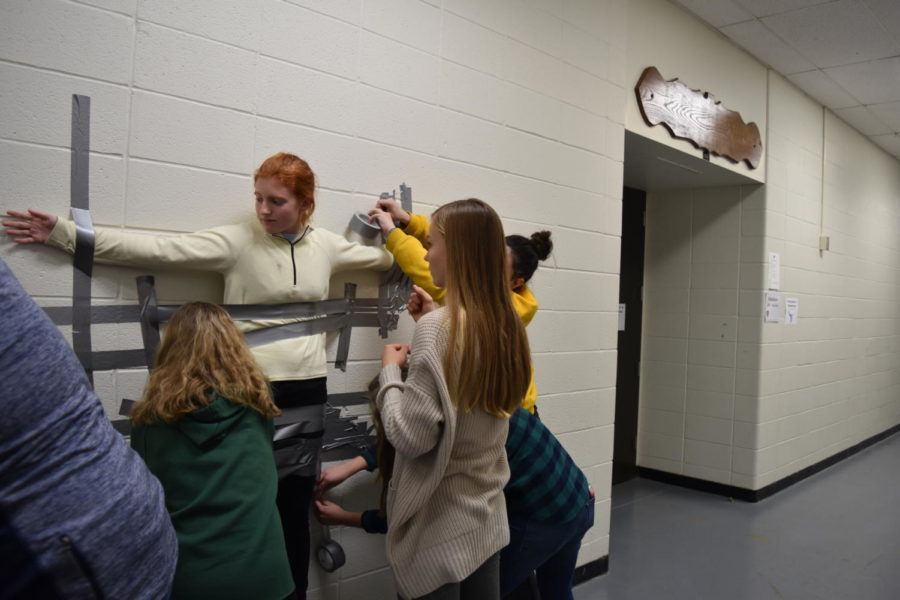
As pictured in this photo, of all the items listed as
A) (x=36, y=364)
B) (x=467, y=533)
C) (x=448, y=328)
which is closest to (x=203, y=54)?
(x=448, y=328)

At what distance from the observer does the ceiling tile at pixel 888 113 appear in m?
4.84

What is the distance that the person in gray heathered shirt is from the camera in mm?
587

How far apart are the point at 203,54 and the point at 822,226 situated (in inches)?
190

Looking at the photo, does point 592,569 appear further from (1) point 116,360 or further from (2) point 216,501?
(1) point 116,360

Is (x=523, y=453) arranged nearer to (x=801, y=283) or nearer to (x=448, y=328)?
(x=448, y=328)

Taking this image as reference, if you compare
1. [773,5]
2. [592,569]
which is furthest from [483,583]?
[773,5]

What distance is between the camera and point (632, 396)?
14.9ft

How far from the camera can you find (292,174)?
167 centimetres

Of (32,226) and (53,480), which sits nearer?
(53,480)

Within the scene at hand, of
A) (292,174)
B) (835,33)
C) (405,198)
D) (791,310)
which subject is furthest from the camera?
(791,310)

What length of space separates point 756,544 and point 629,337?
1.61 m

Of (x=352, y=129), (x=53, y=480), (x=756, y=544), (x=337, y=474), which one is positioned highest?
(x=352, y=129)

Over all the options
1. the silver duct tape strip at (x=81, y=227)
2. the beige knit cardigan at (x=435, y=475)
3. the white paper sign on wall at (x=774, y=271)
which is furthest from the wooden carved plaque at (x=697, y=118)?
the silver duct tape strip at (x=81, y=227)

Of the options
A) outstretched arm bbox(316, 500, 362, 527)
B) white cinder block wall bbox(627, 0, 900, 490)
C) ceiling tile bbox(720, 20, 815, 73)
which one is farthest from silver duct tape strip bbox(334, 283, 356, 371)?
ceiling tile bbox(720, 20, 815, 73)
